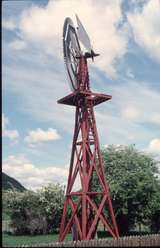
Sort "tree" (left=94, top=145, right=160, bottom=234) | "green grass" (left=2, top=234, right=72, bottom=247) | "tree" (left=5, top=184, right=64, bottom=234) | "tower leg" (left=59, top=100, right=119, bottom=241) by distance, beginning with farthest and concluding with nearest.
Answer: "tree" (left=5, top=184, right=64, bottom=234), "tree" (left=94, top=145, right=160, bottom=234), "green grass" (left=2, top=234, right=72, bottom=247), "tower leg" (left=59, top=100, right=119, bottom=241)

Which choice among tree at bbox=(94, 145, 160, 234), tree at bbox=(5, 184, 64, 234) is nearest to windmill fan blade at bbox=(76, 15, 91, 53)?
tree at bbox=(94, 145, 160, 234)

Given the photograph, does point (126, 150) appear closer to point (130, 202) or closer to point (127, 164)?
point (127, 164)

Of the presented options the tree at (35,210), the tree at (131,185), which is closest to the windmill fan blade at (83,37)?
the tree at (131,185)

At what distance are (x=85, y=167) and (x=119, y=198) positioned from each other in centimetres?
1524

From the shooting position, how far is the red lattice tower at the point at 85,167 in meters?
30.6

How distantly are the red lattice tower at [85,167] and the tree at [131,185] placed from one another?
476 inches

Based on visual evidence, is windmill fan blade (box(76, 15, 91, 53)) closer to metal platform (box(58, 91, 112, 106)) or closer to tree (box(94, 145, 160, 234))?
metal platform (box(58, 91, 112, 106))

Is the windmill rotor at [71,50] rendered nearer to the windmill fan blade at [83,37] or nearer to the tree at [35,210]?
the windmill fan blade at [83,37]

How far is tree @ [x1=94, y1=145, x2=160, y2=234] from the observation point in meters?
44.8

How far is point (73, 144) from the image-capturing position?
105ft

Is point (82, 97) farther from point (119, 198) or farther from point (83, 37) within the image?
point (119, 198)

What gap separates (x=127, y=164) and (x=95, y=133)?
1664 cm

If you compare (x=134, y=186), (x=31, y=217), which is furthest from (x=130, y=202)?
(x=31, y=217)

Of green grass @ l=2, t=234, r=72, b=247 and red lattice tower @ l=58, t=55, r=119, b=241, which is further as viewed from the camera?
green grass @ l=2, t=234, r=72, b=247
